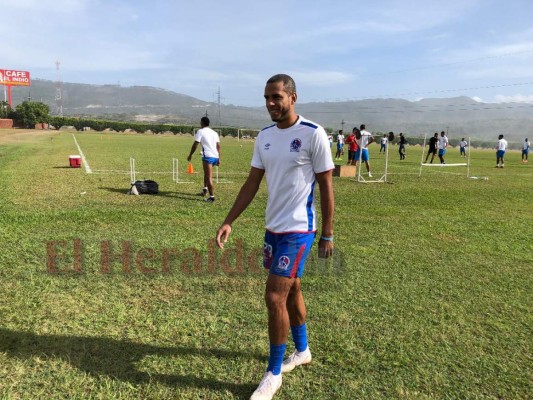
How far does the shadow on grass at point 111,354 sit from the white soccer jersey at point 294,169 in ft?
4.02

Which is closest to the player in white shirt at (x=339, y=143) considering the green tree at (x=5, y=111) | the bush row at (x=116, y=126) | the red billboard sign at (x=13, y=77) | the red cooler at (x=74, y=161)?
the red cooler at (x=74, y=161)

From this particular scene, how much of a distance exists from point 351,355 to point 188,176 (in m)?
11.6

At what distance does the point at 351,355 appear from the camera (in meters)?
3.36

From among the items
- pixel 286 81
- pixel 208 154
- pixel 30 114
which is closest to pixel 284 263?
pixel 286 81

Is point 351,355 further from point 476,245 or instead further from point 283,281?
point 476,245

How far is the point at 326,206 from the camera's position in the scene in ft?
9.27

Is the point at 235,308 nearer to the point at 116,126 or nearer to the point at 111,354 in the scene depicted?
the point at 111,354

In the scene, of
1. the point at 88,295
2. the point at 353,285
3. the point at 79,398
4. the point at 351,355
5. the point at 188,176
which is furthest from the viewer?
the point at 188,176

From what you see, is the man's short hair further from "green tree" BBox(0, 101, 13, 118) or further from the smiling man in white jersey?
"green tree" BBox(0, 101, 13, 118)

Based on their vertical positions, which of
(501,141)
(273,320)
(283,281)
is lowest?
(273,320)

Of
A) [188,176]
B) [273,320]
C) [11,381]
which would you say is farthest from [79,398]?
[188,176]

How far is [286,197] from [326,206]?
0.95 feet

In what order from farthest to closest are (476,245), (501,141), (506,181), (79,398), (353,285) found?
(501,141), (506,181), (476,245), (353,285), (79,398)

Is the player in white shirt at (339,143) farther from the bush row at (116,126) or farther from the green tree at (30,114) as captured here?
the green tree at (30,114)
